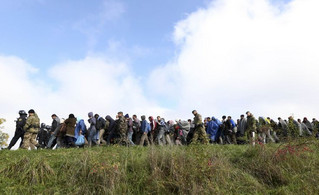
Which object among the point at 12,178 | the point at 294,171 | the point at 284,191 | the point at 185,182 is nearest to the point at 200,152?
the point at 185,182

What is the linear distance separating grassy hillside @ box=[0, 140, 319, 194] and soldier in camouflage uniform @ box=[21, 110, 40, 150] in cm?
431

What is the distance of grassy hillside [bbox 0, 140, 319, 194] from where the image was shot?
18.8 feet

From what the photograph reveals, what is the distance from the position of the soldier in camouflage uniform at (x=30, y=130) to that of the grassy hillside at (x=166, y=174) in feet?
14.1

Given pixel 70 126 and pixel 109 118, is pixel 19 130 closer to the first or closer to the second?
pixel 70 126

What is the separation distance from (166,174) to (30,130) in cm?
725

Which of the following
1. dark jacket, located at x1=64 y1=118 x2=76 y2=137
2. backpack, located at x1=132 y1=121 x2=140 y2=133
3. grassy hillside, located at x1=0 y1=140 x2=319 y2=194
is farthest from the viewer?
backpack, located at x1=132 y1=121 x2=140 y2=133

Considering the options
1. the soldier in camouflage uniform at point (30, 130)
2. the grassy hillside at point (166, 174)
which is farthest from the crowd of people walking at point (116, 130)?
the grassy hillside at point (166, 174)

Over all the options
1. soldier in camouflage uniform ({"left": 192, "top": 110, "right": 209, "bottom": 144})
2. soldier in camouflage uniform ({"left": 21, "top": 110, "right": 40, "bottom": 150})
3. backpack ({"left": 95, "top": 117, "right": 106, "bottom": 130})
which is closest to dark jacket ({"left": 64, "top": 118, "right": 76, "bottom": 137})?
backpack ({"left": 95, "top": 117, "right": 106, "bottom": 130})

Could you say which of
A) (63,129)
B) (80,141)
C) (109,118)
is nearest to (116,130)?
(109,118)

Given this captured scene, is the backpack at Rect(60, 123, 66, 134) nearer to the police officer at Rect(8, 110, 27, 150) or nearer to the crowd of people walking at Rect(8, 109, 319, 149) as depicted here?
the crowd of people walking at Rect(8, 109, 319, 149)

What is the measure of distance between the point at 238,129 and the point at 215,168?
8.93 m

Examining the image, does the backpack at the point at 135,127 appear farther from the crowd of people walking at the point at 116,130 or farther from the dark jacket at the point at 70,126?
the dark jacket at the point at 70,126

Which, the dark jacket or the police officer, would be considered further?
the police officer

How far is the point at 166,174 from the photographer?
6.12 m
